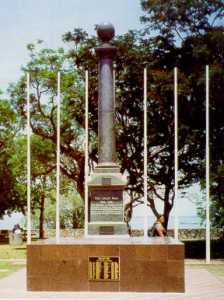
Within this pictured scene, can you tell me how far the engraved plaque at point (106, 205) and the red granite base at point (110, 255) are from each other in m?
3.00

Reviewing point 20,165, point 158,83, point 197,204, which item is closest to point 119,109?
point 158,83

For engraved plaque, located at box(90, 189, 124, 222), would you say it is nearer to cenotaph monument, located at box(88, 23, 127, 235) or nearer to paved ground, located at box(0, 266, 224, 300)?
cenotaph monument, located at box(88, 23, 127, 235)

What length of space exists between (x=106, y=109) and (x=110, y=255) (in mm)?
5119

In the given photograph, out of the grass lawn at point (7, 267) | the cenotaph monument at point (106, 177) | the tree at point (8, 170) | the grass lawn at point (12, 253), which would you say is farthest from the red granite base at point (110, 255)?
the tree at point (8, 170)

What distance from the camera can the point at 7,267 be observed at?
20.3 meters

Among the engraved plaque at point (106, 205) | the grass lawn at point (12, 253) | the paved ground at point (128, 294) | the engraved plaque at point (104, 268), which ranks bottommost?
the grass lawn at point (12, 253)

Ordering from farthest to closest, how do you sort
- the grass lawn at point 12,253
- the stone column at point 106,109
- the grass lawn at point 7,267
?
the grass lawn at point 12,253, the grass lawn at point 7,267, the stone column at point 106,109

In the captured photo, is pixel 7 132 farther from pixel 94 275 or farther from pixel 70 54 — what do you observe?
pixel 94 275

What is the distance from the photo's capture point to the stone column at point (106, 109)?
55.7ft

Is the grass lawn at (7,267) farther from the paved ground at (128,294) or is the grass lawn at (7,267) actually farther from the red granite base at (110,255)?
the red granite base at (110,255)

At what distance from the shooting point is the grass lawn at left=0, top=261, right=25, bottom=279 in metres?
18.0

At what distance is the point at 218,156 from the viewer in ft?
86.0

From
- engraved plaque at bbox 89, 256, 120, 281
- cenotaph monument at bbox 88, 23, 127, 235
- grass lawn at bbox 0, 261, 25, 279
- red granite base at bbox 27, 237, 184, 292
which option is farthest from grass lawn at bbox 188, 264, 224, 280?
grass lawn at bbox 0, 261, 25, 279

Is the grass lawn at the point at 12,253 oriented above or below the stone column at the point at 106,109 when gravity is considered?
below
